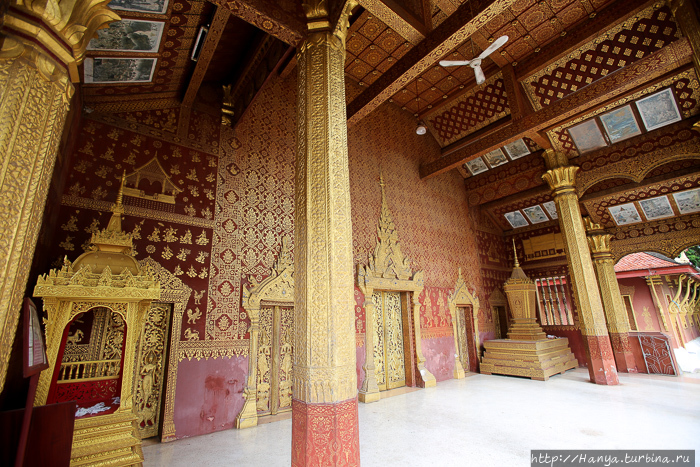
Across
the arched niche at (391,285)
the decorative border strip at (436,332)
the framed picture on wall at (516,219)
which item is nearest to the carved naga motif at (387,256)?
the arched niche at (391,285)

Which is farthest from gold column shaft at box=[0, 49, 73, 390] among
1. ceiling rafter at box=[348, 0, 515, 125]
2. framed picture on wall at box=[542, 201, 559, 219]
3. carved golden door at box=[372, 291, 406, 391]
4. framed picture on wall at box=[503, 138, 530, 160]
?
framed picture on wall at box=[542, 201, 559, 219]

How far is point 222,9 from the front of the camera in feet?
11.5

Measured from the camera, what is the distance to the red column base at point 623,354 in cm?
851

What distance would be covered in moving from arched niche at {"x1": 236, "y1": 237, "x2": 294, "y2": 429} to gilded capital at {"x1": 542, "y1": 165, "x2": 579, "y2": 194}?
6.69 m

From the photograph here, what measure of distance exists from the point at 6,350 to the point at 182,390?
3.25 metres

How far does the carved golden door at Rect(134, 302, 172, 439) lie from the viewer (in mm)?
4012

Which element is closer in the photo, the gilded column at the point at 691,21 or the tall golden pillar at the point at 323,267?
the tall golden pillar at the point at 323,267

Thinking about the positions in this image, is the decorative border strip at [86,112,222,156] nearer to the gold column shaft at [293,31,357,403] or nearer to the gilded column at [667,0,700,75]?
the gold column shaft at [293,31,357,403]

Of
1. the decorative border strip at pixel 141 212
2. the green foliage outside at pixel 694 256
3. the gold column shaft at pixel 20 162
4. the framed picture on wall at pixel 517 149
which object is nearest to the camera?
the gold column shaft at pixel 20 162

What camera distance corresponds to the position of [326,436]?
2.36 meters

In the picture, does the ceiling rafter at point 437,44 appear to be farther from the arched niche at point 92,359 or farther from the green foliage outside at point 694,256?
the green foliage outside at point 694,256

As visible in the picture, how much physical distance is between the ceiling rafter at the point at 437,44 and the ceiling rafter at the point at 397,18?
0.65 feet

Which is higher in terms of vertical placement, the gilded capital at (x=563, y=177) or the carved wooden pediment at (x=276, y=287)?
the gilded capital at (x=563, y=177)

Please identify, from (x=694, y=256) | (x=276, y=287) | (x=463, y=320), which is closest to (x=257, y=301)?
(x=276, y=287)
